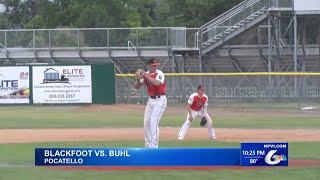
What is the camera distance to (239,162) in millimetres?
14242

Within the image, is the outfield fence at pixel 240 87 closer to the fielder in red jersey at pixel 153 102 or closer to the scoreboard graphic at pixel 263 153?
the fielder in red jersey at pixel 153 102

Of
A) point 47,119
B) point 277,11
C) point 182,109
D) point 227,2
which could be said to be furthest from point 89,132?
point 227,2

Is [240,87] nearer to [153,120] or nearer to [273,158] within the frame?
[153,120]

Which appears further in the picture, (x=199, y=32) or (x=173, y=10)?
(x=173, y=10)

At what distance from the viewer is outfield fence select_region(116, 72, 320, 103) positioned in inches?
1649

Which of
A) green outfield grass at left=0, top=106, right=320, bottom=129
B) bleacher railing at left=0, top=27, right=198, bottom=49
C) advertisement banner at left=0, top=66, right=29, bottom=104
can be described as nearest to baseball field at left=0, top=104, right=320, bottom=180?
green outfield grass at left=0, top=106, right=320, bottom=129

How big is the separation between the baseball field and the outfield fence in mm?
859

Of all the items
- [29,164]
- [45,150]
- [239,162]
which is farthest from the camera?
[29,164]

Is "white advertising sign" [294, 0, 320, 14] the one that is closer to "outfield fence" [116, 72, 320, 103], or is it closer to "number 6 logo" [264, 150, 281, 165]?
"outfield fence" [116, 72, 320, 103]

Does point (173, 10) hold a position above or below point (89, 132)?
above

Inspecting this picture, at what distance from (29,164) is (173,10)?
5527 cm

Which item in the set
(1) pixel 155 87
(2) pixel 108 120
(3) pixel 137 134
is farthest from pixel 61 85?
(1) pixel 155 87

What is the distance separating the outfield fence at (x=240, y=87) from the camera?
41.9 m

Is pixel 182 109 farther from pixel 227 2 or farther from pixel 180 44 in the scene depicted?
pixel 227 2
